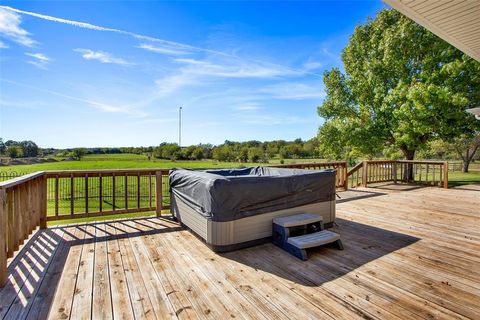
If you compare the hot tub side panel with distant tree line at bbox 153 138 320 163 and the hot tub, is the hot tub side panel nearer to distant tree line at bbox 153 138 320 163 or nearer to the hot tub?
the hot tub

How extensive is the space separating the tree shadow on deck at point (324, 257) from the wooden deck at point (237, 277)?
0.04 feet

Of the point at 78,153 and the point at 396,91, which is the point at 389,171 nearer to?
the point at 396,91

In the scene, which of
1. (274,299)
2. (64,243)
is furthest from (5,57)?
(274,299)

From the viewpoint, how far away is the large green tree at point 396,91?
325 inches

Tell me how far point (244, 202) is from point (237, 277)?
0.90 m

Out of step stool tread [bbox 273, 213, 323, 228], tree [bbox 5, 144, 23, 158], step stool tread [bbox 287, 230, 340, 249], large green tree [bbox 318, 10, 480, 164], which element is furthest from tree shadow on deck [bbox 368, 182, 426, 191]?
tree [bbox 5, 144, 23, 158]

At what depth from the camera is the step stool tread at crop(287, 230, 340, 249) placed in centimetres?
287

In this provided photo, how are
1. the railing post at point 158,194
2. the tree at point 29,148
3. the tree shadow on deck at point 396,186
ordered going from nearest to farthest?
the railing post at point 158,194 → the tree shadow on deck at point 396,186 → the tree at point 29,148

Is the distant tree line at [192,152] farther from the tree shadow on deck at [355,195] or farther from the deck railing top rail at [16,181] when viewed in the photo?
the deck railing top rail at [16,181]

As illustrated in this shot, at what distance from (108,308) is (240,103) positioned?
1971 centimetres

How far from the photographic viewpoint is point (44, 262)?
2.75 meters

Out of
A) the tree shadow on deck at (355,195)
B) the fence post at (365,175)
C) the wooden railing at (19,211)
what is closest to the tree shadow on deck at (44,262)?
the wooden railing at (19,211)

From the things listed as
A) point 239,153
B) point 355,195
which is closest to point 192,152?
point 239,153

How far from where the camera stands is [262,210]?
3238 millimetres
